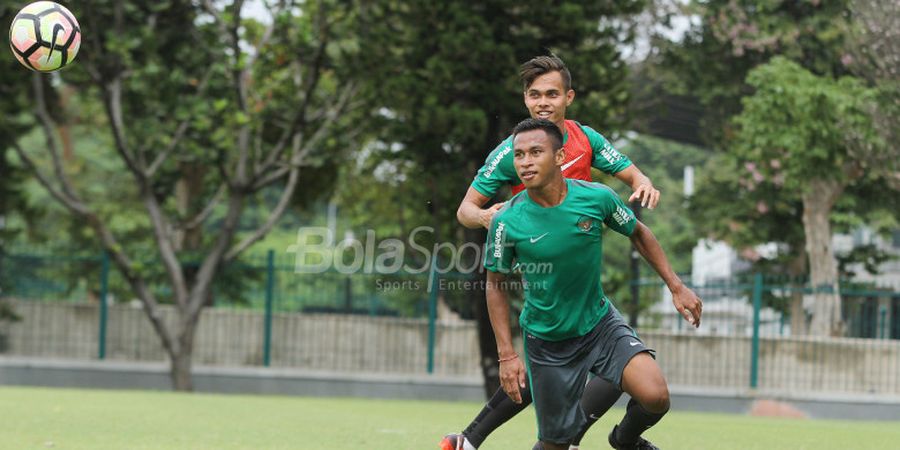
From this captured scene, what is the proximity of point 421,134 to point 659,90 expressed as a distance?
28.0 ft

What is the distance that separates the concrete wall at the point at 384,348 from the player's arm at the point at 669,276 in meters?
12.7

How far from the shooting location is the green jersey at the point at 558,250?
5.67 m

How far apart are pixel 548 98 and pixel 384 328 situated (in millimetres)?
12742

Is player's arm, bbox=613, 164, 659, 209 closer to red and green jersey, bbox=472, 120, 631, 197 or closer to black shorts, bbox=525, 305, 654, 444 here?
red and green jersey, bbox=472, 120, 631, 197

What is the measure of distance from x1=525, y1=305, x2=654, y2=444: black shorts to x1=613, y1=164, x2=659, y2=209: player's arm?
0.63 meters

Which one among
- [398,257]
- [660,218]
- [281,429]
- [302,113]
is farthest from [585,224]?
[660,218]

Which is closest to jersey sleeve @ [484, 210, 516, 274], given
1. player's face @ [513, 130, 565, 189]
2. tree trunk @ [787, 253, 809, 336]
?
player's face @ [513, 130, 565, 189]

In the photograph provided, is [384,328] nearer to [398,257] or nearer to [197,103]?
[398,257]

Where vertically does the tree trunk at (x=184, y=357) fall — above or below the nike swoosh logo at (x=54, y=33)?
below

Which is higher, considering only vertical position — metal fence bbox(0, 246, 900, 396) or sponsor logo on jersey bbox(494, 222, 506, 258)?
sponsor logo on jersey bbox(494, 222, 506, 258)

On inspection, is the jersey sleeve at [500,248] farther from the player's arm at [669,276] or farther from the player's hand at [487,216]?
the player's arm at [669,276]

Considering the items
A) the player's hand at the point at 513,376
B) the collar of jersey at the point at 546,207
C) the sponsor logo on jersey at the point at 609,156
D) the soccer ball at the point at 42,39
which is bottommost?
→ the player's hand at the point at 513,376

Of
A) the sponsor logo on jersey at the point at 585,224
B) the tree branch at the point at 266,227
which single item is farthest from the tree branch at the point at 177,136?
the sponsor logo on jersey at the point at 585,224

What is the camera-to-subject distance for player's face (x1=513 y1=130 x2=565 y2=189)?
18.2ft
